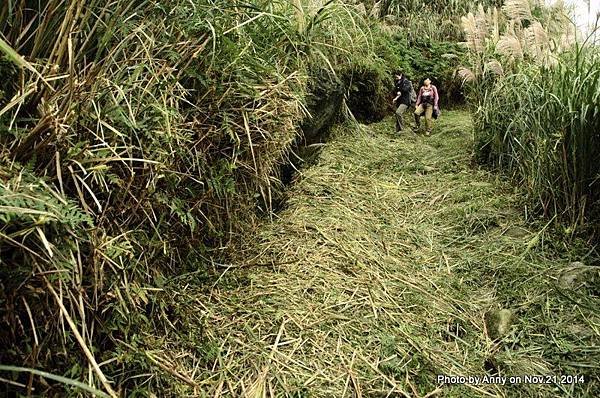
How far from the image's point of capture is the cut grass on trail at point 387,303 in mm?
1523

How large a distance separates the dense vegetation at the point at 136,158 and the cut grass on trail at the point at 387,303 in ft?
0.48

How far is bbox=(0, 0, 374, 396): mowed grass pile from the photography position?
94cm

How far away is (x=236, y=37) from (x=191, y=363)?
3.59 feet

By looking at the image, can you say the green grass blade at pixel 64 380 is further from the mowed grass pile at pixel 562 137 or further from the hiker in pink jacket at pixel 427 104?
the hiker in pink jacket at pixel 427 104

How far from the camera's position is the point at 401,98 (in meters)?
4.93

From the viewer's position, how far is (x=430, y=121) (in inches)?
199

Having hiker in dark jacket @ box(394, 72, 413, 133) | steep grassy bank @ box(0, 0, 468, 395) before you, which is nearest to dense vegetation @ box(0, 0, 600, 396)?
steep grassy bank @ box(0, 0, 468, 395)

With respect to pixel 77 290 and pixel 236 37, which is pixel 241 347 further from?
pixel 236 37

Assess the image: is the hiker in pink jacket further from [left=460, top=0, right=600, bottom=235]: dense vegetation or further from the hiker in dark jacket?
[left=460, top=0, right=600, bottom=235]: dense vegetation

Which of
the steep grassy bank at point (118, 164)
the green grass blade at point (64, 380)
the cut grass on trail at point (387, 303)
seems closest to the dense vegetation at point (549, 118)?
the cut grass on trail at point (387, 303)

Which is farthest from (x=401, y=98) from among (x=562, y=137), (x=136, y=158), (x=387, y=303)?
(x=136, y=158)

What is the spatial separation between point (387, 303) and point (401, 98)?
3.38 m

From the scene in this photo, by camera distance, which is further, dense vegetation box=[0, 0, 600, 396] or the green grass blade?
dense vegetation box=[0, 0, 600, 396]

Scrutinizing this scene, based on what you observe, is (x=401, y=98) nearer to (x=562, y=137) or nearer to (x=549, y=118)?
→ (x=549, y=118)
